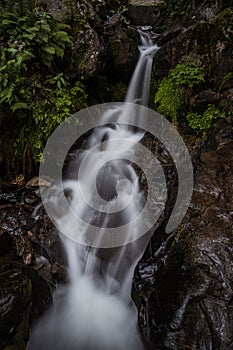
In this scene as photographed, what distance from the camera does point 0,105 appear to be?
16.5 ft

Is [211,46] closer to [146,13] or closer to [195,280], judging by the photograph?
[146,13]

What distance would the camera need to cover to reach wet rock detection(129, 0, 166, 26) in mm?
9041

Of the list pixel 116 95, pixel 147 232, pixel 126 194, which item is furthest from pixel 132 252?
pixel 116 95

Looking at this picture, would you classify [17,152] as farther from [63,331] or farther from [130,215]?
[63,331]

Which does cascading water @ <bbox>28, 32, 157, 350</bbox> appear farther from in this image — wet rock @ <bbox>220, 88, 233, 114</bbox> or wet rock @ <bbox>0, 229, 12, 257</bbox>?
wet rock @ <bbox>220, 88, 233, 114</bbox>

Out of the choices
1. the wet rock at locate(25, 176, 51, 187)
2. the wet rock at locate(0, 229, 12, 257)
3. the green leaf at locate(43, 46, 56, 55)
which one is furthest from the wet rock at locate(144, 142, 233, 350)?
the green leaf at locate(43, 46, 56, 55)

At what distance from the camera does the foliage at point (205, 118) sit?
543 centimetres

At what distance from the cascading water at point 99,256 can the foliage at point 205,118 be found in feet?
3.57

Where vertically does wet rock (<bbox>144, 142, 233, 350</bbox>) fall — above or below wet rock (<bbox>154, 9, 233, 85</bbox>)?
below

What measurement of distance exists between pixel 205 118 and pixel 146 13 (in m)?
5.27

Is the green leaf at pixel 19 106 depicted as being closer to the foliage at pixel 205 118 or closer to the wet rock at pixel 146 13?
the foliage at pixel 205 118

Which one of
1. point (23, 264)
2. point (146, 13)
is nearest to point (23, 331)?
point (23, 264)

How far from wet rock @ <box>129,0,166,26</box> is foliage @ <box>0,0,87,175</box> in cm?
401

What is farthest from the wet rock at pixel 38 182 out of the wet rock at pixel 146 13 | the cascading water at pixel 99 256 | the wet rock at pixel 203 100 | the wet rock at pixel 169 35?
the wet rock at pixel 146 13
